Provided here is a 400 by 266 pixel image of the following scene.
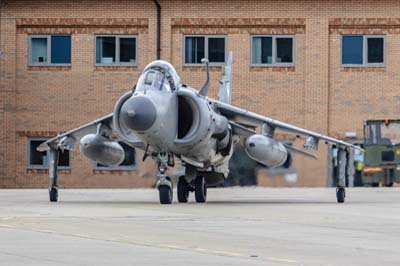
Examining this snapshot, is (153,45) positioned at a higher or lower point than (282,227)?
higher

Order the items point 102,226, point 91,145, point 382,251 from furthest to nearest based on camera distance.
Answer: point 91,145 < point 102,226 < point 382,251

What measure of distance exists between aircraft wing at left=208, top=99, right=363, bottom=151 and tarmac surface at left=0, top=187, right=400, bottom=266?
331cm

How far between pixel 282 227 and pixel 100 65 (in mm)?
27736

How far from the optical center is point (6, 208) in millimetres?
24344

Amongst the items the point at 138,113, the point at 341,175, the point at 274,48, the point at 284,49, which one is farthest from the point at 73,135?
the point at 284,49

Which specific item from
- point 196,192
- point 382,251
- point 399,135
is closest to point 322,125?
point 399,135

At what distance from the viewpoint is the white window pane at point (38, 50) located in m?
45.8

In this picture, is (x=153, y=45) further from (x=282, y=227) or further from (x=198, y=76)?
(x=282, y=227)

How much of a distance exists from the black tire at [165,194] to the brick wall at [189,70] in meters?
18.6

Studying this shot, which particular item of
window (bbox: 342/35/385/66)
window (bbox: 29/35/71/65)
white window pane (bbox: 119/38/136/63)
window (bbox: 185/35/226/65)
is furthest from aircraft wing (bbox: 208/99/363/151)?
window (bbox: 29/35/71/65)

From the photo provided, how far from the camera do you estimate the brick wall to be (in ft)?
149

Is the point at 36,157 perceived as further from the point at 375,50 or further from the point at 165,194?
the point at 165,194

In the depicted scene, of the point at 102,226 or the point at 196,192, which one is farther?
the point at 196,192

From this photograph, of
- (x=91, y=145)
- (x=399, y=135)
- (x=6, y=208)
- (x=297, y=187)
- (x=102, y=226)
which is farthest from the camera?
(x=399, y=135)
